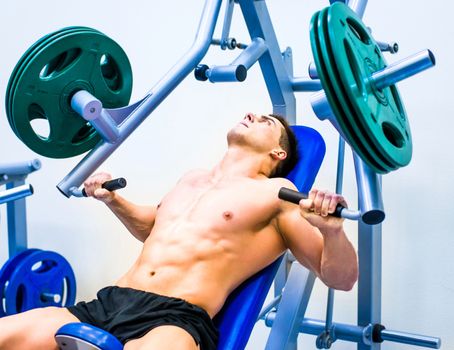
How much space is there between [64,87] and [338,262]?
2.37 feet

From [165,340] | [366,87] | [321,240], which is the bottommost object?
[165,340]

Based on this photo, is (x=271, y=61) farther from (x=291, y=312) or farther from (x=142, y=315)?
(x=142, y=315)

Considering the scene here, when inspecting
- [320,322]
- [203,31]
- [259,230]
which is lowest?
[320,322]

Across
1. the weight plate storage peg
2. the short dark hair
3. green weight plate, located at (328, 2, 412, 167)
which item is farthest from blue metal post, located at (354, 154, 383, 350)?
the weight plate storage peg

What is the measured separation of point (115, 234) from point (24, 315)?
1248mm

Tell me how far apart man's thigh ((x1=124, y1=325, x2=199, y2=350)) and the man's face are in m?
0.59

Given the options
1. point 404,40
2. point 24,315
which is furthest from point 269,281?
point 404,40

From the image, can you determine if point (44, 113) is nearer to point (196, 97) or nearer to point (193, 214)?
point (193, 214)

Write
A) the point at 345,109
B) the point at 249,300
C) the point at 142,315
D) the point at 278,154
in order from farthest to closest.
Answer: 1. the point at 278,154
2. the point at 249,300
3. the point at 142,315
4. the point at 345,109

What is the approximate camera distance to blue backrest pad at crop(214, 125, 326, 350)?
139 centimetres

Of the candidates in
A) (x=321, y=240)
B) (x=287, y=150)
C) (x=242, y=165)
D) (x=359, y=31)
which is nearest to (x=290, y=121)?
(x=287, y=150)

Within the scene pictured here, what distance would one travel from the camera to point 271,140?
1674 mm

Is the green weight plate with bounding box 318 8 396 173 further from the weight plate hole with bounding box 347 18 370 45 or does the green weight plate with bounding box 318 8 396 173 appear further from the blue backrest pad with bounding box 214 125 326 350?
the blue backrest pad with bounding box 214 125 326 350

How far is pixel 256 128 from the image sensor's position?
66.3 inches
